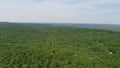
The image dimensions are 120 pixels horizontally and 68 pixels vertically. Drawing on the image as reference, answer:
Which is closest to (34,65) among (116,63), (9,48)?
(9,48)

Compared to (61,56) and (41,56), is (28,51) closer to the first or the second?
(41,56)

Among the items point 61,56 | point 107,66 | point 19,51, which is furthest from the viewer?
A: point 19,51

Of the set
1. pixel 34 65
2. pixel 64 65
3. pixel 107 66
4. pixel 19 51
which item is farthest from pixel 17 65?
pixel 107 66

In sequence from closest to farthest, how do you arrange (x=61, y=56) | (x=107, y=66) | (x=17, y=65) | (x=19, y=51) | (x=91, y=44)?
1. (x=107, y=66)
2. (x=17, y=65)
3. (x=61, y=56)
4. (x=19, y=51)
5. (x=91, y=44)

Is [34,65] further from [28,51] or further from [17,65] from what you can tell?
[28,51]

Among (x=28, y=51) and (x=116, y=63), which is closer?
(x=116, y=63)

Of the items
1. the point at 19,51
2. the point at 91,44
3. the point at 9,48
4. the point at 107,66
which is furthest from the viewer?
the point at 91,44

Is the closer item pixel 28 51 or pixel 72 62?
pixel 72 62

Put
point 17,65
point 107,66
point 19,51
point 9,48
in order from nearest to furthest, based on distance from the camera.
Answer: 1. point 107,66
2. point 17,65
3. point 19,51
4. point 9,48
